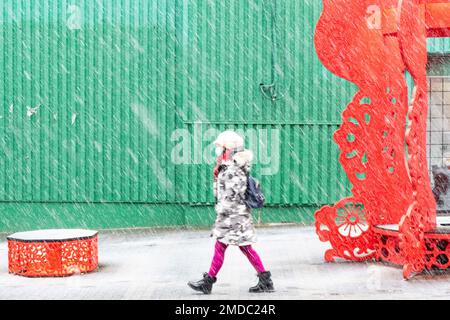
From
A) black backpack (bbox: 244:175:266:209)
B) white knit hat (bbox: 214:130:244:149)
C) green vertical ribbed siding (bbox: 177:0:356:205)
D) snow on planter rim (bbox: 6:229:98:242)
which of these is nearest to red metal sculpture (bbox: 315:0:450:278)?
black backpack (bbox: 244:175:266:209)

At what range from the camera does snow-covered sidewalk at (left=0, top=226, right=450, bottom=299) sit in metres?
8.52

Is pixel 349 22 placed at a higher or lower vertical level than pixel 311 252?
higher

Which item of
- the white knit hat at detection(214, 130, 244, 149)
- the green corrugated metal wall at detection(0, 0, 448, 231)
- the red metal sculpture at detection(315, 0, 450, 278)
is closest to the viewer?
the white knit hat at detection(214, 130, 244, 149)

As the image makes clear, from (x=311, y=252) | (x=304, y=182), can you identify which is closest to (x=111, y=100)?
(x=304, y=182)

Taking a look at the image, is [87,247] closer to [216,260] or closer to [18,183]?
[216,260]

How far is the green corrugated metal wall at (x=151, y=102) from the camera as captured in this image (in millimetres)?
14305

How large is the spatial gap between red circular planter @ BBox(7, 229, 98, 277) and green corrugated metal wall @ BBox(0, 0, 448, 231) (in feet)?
15.1

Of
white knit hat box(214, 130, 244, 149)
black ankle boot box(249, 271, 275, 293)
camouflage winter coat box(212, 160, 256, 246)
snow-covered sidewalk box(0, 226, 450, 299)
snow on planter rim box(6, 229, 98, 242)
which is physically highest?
white knit hat box(214, 130, 244, 149)

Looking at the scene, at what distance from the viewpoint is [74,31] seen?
564 inches

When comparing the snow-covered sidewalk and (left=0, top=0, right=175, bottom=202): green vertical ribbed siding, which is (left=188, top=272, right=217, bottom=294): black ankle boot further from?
(left=0, top=0, right=175, bottom=202): green vertical ribbed siding

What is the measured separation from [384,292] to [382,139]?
2.73 meters

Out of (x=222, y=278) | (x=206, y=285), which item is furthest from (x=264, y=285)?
(x=222, y=278)

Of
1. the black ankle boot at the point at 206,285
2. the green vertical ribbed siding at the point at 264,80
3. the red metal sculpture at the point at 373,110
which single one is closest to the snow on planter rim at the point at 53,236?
the black ankle boot at the point at 206,285

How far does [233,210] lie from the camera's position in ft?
27.1
